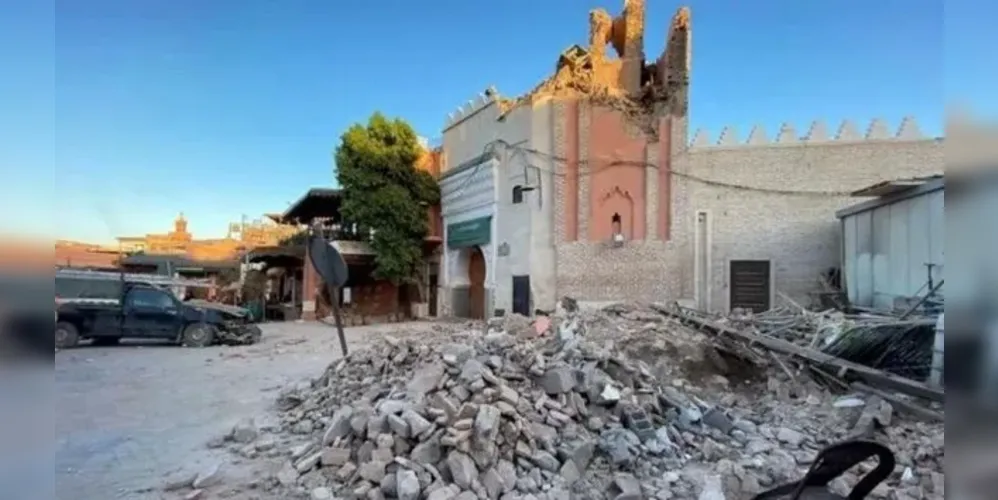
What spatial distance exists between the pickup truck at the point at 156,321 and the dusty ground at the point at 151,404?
1.28 ft

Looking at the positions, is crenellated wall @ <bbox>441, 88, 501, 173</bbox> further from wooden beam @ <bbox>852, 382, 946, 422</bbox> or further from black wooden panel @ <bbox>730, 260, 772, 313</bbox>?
wooden beam @ <bbox>852, 382, 946, 422</bbox>

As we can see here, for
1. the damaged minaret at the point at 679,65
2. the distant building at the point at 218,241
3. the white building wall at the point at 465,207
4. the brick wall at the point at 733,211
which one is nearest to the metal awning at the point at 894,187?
the brick wall at the point at 733,211

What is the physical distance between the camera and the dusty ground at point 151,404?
398cm

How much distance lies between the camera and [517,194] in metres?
15.3

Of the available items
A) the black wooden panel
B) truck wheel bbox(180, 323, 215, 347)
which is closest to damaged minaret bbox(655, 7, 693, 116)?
the black wooden panel

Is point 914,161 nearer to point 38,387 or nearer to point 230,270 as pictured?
point 38,387

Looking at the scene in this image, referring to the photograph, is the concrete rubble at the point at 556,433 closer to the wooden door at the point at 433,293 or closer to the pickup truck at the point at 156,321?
the pickup truck at the point at 156,321

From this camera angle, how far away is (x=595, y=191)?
578 inches

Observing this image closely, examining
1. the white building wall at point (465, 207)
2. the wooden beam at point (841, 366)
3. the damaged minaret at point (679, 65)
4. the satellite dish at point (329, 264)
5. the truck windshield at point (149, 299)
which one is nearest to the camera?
the wooden beam at point (841, 366)

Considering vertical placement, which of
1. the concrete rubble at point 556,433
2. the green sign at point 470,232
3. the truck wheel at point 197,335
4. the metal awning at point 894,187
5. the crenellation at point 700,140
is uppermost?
the crenellation at point 700,140

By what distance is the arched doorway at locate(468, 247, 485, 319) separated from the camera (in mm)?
18078

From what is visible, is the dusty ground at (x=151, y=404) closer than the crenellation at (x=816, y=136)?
Yes

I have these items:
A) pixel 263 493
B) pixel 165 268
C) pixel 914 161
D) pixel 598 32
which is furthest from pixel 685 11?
pixel 165 268

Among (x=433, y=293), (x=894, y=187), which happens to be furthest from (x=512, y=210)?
(x=894, y=187)
